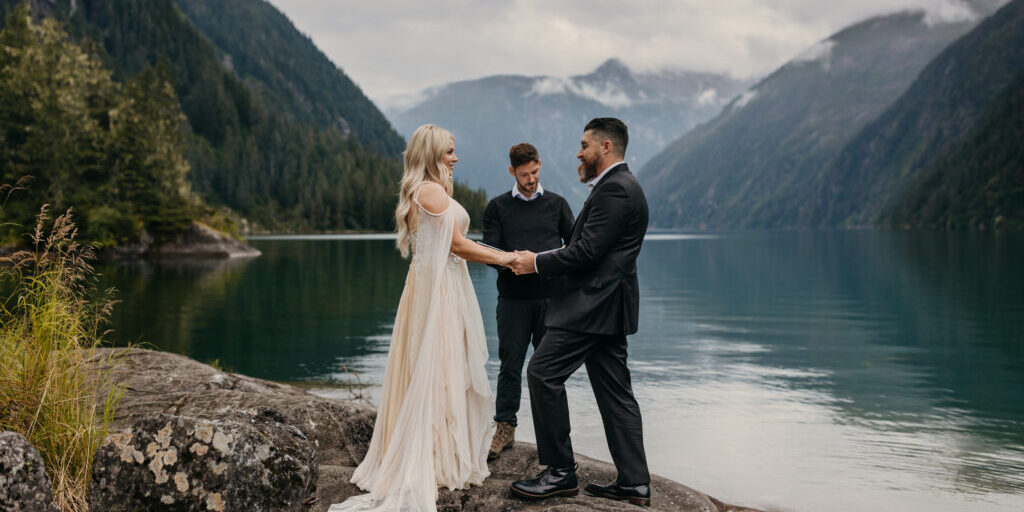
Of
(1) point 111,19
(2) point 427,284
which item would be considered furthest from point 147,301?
(1) point 111,19

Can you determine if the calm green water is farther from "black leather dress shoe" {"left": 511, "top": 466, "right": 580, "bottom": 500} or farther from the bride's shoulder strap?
the bride's shoulder strap

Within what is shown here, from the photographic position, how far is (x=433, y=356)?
19.9 feet

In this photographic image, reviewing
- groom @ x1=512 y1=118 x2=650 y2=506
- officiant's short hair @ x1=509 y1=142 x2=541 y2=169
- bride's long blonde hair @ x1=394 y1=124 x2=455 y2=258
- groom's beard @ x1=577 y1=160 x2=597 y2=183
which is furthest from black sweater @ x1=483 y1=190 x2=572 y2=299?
groom @ x1=512 y1=118 x2=650 y2=506

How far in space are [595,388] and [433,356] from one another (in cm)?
138

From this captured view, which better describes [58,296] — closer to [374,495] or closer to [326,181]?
[374,495]

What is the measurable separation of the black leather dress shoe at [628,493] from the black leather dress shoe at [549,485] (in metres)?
0.21

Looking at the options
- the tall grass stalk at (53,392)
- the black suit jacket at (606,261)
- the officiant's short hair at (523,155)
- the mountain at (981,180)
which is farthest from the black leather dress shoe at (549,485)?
the mountain at (981,180)

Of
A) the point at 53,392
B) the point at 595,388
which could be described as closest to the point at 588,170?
the point at 595,388

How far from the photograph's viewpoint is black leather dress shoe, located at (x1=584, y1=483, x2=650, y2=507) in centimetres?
560

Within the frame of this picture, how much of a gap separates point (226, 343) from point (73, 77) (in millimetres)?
47388

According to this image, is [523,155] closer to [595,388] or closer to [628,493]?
[595,388]

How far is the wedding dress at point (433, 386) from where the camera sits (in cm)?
587

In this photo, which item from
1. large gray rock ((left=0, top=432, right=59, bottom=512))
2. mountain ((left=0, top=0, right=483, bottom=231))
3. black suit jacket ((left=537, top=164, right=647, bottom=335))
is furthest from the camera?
mountain ((left=0, top=0, right=483, bottom=231))

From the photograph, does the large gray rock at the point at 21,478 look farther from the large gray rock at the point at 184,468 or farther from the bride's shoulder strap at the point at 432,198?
the bride's shoulder strap at the point at 432,198
